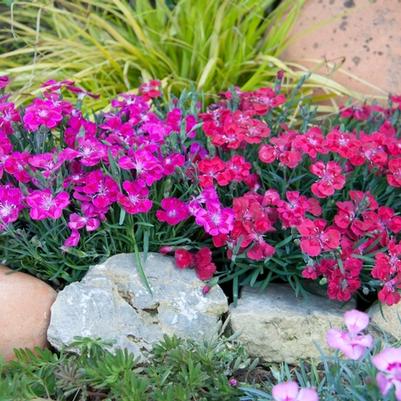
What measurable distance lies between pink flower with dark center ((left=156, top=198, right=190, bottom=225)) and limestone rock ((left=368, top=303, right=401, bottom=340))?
2.16 ft

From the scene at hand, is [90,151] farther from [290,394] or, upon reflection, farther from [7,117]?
[290,394]

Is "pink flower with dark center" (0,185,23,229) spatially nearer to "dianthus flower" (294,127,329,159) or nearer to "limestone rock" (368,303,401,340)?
"dianthus flower" (294,127,329,159)

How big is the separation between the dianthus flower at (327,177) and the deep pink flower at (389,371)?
0.76 meters

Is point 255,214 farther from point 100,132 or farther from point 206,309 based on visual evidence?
point 100,132

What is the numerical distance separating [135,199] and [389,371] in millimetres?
932

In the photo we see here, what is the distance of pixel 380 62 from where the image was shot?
3.19 metres

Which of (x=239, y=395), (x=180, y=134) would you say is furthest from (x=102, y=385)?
(x=180, y=134)

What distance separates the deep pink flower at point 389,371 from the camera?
1.33m

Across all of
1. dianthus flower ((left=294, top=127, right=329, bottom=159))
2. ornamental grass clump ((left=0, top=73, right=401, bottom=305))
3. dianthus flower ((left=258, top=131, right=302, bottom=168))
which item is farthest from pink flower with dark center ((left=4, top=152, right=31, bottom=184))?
dianthus flower ((left=294, top=127, right=329, bottom=159))

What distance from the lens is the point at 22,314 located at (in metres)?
2.08

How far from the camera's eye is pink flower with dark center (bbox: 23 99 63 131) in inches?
82.6

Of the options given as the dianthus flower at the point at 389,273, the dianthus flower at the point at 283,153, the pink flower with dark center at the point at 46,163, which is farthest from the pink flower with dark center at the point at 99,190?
the dianthus flower at the point at 389,273

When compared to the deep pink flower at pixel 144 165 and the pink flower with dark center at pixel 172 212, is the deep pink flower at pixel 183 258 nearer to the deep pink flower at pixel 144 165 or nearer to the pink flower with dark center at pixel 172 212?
the pink flower with dark center at pixel 172 212

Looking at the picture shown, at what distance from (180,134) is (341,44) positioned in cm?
132
